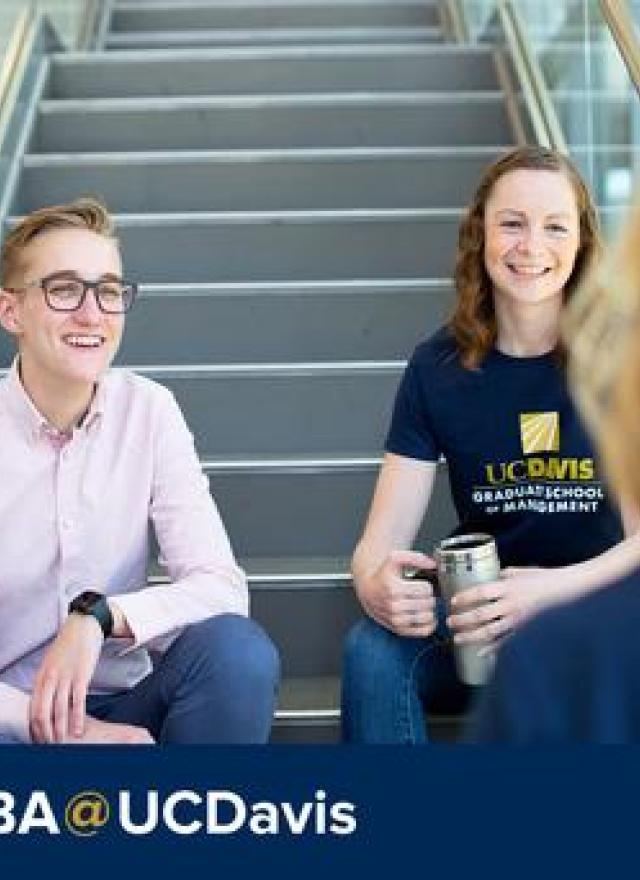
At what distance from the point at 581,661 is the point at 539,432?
1921 mm

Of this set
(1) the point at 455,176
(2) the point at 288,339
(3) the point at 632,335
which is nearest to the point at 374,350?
(2) the point at 288,339

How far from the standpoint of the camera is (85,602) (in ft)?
7.49

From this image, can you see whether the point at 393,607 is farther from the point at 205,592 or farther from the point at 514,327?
the point at 514,327

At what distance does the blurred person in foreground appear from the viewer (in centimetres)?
65

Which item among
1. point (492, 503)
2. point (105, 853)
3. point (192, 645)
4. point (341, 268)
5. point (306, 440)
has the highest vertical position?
point (341, 268)

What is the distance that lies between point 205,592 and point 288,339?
160cm

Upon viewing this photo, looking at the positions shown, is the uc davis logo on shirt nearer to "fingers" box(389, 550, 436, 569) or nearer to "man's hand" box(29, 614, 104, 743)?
"fingers" box(389, 550, 436, 569)

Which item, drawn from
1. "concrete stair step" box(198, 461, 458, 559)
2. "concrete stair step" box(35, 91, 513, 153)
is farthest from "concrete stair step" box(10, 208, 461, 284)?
"concrete stair step" box(198, 461, 458, 559)

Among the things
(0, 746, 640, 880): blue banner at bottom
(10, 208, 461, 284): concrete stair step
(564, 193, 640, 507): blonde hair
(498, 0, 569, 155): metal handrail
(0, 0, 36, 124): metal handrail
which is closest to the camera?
(564, 193, 640, 507): blonde hair

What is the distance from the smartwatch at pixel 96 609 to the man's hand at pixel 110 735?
0.12m

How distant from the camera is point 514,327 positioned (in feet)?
8.57

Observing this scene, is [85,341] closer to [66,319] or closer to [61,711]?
[66,319]

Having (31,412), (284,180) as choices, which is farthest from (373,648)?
(284,180)

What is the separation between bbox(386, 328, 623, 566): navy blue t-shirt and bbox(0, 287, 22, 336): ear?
57cm
